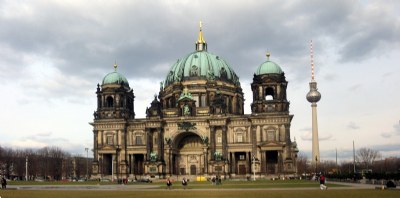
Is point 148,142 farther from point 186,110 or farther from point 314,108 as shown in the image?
point 314,108

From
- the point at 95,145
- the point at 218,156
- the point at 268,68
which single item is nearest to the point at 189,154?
the point at 218,156

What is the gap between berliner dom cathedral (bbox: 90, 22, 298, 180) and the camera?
106m

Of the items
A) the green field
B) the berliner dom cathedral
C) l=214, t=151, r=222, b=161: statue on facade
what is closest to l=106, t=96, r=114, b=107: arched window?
the berliner dom cathedral

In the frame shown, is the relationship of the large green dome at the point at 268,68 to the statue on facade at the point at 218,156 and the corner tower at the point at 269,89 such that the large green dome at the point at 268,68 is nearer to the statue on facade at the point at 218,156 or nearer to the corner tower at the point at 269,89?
the corner tower at the point at 269,89

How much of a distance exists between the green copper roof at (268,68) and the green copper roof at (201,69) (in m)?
12.7

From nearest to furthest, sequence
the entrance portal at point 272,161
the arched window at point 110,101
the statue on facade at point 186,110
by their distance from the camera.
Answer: the entrance portal at point 272,161 → the statue on facade at point 186,110 → the arched window at point 110,101

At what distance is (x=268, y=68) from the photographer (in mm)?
111062

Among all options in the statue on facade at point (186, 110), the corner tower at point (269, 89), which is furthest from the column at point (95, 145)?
the corner tower at point (269, 89)

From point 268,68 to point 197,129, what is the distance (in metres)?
19.8

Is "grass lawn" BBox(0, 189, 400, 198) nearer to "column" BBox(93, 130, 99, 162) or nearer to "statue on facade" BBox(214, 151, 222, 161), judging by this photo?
"statue on facade" BBox(214, 151, 222, 161)

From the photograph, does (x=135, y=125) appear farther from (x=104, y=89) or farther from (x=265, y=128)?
(x=265, y=128)

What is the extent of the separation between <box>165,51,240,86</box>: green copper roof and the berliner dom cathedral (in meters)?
0.24

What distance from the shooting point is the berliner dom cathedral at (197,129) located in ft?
347

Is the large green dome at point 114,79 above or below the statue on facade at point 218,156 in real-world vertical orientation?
above
